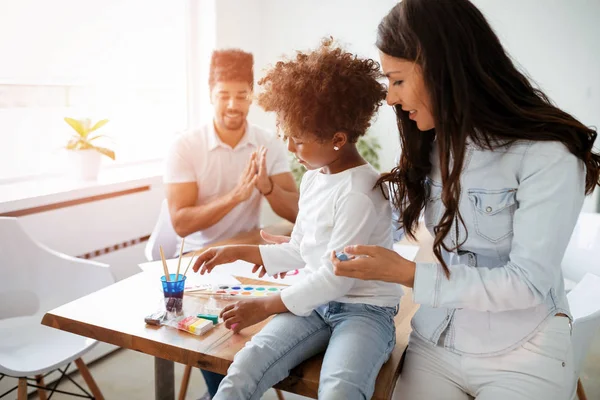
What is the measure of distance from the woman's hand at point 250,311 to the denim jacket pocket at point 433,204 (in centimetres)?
41

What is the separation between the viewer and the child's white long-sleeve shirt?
1.26m

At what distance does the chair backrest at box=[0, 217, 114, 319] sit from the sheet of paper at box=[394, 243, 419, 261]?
106 cm

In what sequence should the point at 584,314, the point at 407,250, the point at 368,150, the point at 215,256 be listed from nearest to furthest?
the point at 215,256 → the point at 584,314 → the point at 407,250 → the point at 368,150

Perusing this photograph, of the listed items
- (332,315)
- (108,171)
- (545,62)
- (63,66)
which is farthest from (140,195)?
(545,62)

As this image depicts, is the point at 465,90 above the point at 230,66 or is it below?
below

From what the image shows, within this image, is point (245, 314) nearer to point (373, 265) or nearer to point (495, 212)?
point (373, 265)

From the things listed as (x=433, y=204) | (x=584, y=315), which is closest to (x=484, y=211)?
(x=433, y=204)

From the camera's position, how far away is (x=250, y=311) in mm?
1275

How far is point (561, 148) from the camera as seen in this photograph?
1188 mm

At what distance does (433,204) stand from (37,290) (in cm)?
159

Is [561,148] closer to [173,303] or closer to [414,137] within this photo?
[414,137]

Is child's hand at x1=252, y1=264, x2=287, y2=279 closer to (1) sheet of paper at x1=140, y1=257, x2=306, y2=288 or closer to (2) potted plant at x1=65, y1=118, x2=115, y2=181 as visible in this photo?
(1) sheet of paper at x1=140, y1=257, x2=306, y2=288

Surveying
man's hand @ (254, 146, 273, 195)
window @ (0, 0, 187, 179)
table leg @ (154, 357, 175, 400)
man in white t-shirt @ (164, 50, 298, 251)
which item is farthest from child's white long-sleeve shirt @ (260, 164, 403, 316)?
window @ (0, 0, 187, 179)

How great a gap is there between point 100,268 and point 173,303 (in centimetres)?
88
